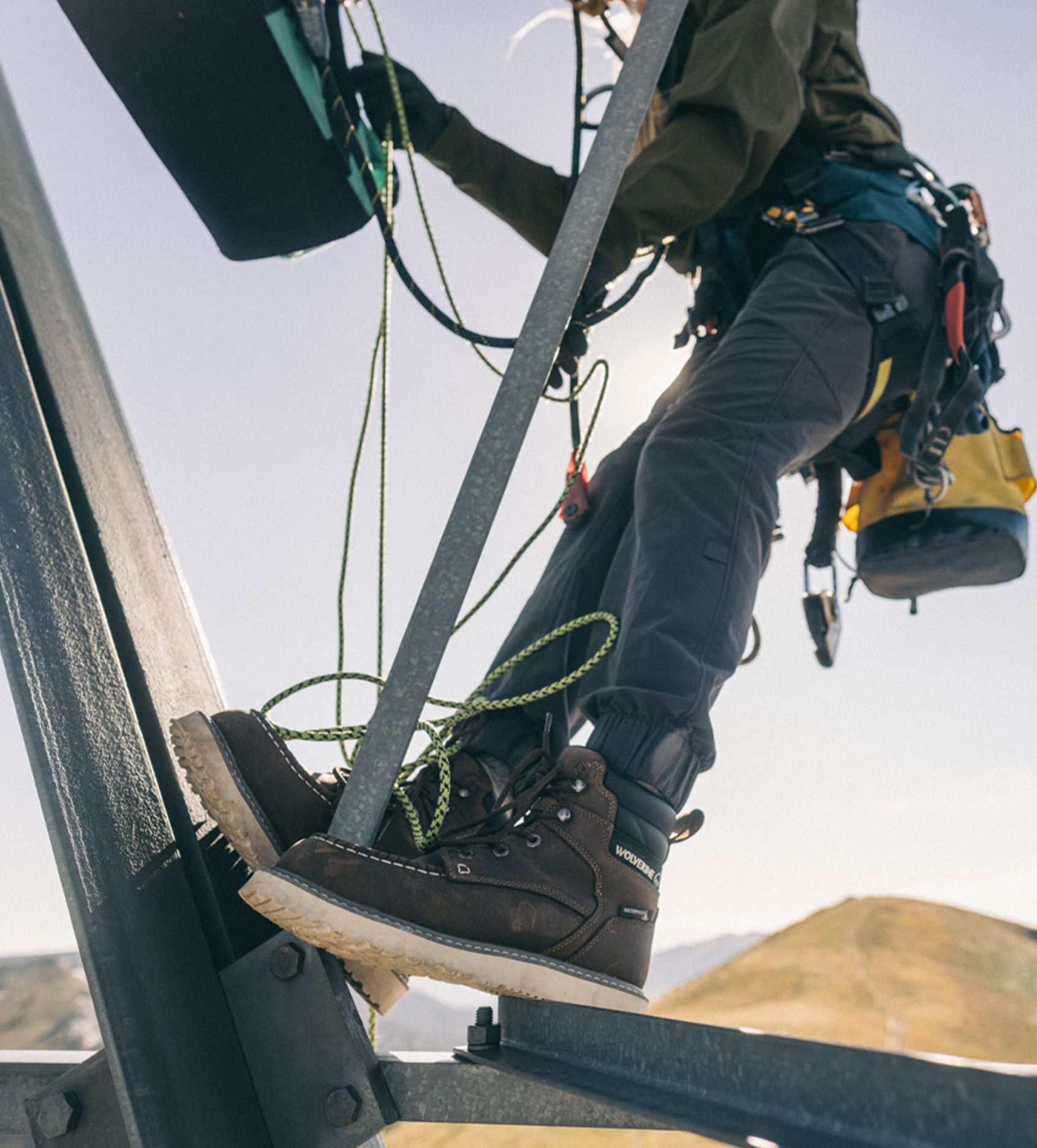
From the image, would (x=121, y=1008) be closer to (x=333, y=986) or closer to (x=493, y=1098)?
(x=333, y=986)

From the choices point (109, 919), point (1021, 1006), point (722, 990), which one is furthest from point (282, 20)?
point (1021, 1006)

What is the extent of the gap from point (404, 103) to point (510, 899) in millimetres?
1275

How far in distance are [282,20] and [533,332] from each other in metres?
0.69

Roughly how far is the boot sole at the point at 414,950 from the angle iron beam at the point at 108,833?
88 millimetres

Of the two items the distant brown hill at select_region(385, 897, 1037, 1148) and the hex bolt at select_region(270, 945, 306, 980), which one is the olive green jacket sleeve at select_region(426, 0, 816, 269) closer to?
the hex bolt at select_region(270, 945, 306, 980)

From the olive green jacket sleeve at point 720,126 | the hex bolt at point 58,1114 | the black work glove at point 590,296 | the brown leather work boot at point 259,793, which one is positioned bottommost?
the hex bolt at point 58,1114

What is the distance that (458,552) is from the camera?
814 mm

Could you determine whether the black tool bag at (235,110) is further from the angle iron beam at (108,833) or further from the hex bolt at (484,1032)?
the hex bolt at (484,1032)

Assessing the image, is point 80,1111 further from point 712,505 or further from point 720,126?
point 720,126

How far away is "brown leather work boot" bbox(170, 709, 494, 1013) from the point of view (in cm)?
83

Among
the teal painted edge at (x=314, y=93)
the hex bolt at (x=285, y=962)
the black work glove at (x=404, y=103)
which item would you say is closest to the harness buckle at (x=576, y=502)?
the teal painted edge at (x=314, y=93)

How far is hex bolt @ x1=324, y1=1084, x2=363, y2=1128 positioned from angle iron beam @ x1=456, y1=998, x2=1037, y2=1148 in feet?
0.35

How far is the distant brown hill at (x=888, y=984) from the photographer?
516cm

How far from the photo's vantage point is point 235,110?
50.8 inches
